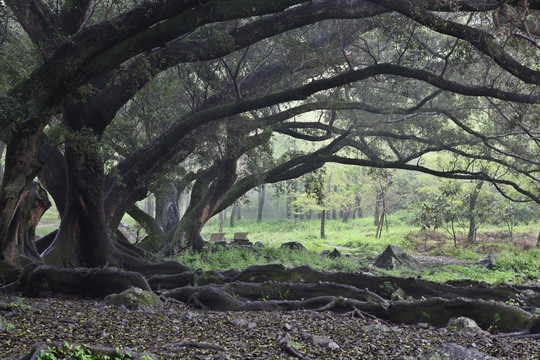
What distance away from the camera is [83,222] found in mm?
10086

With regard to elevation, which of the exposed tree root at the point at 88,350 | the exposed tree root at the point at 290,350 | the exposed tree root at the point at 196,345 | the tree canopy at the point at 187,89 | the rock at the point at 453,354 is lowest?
the exposed tree root at the point at 290,350

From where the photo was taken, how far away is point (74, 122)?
30.7ft

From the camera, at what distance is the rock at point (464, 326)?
6.10 metres

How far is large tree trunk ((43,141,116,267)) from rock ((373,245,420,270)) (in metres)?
10.2

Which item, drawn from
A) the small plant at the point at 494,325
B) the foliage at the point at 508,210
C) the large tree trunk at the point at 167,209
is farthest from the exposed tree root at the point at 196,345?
the foliage at the point at 508,210

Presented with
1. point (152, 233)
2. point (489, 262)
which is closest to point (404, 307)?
point (489, 262)

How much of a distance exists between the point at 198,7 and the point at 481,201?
74.5ft

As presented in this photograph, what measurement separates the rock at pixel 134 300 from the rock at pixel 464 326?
469cm

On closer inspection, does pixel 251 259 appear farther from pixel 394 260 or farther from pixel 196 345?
pixel 196 345

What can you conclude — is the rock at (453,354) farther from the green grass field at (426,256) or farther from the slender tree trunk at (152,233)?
the slender tree trunk at (152,233)

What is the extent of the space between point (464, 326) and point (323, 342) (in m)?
2.58

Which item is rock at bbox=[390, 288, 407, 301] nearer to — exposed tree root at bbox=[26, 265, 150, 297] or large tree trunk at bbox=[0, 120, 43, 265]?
exposed tree root at bbox=[26, 265, 150, 297]

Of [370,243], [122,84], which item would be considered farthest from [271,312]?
[370,243]

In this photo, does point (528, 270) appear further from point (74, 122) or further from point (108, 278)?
point (74, 122)
